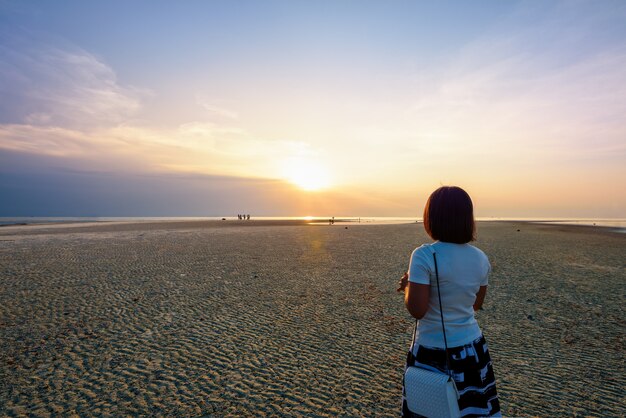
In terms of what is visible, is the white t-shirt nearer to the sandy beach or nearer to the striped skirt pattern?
the striped skirt pattern

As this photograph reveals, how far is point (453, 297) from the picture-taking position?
9.36 ft

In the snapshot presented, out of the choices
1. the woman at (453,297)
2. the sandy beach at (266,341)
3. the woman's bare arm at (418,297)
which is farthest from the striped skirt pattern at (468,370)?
the sandy beach at (266,341)

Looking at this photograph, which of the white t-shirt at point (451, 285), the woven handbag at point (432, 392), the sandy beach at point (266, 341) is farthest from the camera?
the sandy beach at point (266, 341)

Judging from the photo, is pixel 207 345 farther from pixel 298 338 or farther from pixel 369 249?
pixel 369 249

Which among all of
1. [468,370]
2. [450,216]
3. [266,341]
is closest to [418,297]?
[450,216]

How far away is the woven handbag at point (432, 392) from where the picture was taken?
2.66 metres

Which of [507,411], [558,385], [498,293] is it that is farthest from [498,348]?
[498,293]

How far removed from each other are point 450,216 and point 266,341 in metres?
5.64

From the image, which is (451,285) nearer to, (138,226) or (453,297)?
(453,297)

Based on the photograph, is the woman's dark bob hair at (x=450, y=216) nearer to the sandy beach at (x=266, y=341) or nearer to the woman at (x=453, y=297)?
the woman at (x=453, y=297)

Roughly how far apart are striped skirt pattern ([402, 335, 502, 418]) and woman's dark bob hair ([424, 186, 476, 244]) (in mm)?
923

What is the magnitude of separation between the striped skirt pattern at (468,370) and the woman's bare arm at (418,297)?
0.46 metres

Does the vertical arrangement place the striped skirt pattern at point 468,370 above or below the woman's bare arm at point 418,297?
below

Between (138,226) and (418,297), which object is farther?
(138,226)
